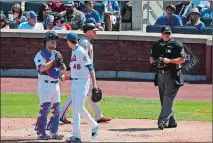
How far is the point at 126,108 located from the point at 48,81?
4.48 metres

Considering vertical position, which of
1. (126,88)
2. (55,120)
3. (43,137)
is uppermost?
(55,120)

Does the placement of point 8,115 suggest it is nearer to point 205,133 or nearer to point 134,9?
point 205,133

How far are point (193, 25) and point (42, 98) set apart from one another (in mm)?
10719

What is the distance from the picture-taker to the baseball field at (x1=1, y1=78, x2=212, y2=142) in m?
13.0

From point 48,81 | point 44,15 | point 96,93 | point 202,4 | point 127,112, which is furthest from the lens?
point 202,4

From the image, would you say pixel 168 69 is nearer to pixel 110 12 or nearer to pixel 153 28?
pixel 153 28

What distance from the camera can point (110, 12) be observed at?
2378cm

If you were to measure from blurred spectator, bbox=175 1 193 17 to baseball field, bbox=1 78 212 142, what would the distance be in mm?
3964

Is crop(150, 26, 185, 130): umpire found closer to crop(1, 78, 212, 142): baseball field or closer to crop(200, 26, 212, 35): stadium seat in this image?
crop(1, 78, 212, 142): baseball field

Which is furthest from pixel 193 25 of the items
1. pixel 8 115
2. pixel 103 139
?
pixel 103 139

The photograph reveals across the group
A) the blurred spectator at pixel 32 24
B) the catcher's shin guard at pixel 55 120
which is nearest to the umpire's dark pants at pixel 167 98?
the catcher's shin guard at pixel 55 120

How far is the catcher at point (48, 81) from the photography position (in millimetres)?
12336

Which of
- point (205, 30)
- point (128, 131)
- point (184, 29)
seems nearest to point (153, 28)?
point (184, 29)

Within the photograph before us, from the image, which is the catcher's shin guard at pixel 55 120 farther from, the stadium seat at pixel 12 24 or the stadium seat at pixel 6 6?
the stadium seat at pixel 6 6
